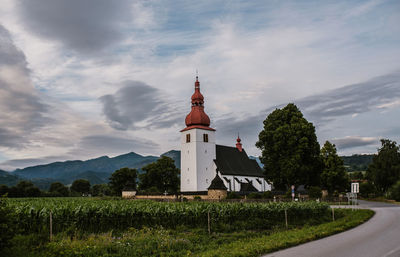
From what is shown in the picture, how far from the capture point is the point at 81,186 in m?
130

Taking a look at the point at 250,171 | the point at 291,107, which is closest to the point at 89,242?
the point at 291,107

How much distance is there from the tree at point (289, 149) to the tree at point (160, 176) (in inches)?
1238

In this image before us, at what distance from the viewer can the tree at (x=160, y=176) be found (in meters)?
76.3

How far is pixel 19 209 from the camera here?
612 inches

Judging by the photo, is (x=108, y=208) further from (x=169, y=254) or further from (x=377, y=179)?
Result: (x=377, y=179)

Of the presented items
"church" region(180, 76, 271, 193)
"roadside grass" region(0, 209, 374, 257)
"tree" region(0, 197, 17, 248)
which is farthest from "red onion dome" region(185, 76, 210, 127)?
"tree" region(0, 197, 17, 248)

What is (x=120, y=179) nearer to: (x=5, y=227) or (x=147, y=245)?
(x=147, y=245)

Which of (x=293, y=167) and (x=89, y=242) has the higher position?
(x=293, y=167)

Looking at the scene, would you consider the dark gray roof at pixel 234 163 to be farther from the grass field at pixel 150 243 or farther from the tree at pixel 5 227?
the tree at pixel 5 227

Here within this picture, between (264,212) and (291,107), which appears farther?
(291,107)

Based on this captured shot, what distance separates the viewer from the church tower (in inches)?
2539

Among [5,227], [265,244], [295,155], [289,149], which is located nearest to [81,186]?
[289,149]

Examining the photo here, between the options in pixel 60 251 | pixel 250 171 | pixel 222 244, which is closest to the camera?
pixel 60 251

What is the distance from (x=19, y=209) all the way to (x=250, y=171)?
6482 cm
